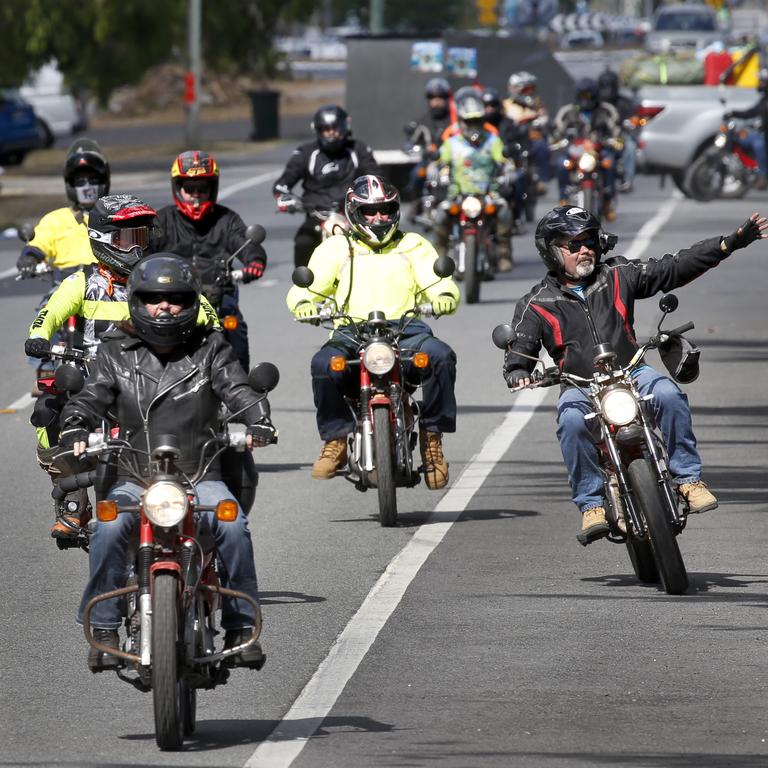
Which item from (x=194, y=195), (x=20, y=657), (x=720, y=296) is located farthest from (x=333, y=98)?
(x=20, y=657)

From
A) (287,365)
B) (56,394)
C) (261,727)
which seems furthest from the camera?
(287,365)

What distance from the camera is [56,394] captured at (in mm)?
10617

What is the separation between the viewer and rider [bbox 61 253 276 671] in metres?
7.66

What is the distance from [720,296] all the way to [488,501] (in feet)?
38.8

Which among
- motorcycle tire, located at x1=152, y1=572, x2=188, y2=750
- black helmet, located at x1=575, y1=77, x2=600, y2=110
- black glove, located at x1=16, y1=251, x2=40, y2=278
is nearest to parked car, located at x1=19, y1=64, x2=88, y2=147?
black helmet, located at x1=575, y1=77, x2=600, y2=110

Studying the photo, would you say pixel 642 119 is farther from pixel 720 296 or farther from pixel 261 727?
pixel 261 727

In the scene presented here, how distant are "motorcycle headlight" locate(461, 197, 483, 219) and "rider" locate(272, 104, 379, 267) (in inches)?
113

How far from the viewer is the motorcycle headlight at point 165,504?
719 cm

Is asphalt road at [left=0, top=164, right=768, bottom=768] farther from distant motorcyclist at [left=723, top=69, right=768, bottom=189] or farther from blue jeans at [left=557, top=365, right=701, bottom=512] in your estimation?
distant motorcyclist at [left=723, top=69, right=768, bottom=189]

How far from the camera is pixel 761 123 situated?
3400 centimetres

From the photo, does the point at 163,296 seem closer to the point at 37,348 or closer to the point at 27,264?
the point at 37,348

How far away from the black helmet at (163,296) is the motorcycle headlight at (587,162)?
21677 millimetres

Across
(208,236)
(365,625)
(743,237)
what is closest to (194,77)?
(208,236)

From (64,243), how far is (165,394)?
5211 mm
